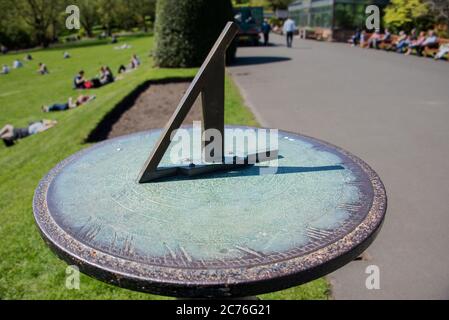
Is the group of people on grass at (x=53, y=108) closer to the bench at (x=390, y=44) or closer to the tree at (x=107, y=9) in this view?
the bench at (x=390, y=44)

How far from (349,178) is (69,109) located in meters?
11.7

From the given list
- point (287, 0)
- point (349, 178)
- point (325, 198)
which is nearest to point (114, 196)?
point (325, 198)

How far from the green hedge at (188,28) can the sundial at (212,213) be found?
1166cm

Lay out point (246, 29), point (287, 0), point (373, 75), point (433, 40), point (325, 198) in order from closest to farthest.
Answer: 1. point (325, 198)
2. point (373, 75)
3. point (433, 40)
4. point (246, 29)
5. point (287, 0)

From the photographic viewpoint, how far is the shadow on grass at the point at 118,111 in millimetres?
7860

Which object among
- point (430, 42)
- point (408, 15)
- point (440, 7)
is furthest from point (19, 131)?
point (408, 15)

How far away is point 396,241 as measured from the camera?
3826 millimetres

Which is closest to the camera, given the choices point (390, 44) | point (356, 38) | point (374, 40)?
point (390, 44)

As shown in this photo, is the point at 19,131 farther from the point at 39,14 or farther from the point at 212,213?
the point at 39,14

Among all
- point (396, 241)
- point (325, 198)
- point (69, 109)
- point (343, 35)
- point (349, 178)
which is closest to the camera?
point (325, 198)

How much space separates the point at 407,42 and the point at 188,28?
1172 cm

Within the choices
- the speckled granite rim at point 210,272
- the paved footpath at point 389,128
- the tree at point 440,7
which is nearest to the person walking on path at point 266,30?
the paved footpath at point 389,128

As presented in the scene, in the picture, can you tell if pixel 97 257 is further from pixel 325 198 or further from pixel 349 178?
pixel 349 178

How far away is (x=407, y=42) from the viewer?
1916cm
